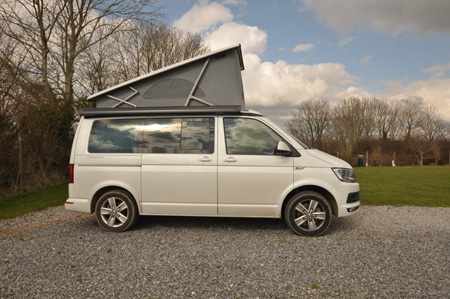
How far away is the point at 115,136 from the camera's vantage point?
510 cm

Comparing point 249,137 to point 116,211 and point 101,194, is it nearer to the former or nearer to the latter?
point 116,211

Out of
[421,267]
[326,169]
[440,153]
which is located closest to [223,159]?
[326,169]

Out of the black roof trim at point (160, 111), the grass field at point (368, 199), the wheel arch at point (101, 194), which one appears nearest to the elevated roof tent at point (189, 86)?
the black roof trim at point (160, 111)

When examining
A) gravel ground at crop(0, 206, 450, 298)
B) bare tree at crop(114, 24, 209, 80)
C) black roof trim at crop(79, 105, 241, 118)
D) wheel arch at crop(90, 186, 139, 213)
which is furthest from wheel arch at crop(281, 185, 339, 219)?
bare tree at crop(114, 24, 209, 80)

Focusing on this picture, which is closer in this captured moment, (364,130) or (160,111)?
(160,111)

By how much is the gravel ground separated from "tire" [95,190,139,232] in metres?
0.17

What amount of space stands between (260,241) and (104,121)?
333 cm

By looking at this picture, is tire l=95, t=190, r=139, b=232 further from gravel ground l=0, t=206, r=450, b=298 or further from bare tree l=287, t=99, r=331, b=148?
bare tree l=287, t=99, r=331, b=148

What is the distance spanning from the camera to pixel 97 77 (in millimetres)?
21172

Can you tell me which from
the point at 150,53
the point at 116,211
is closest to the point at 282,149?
the point at 116,211

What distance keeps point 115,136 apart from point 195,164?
1506mm

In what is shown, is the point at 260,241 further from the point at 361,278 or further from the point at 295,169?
the point at 361,278

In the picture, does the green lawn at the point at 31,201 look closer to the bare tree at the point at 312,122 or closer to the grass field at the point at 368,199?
the grass field at the point at 368,199

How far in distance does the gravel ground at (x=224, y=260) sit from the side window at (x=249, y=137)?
4.58ft
